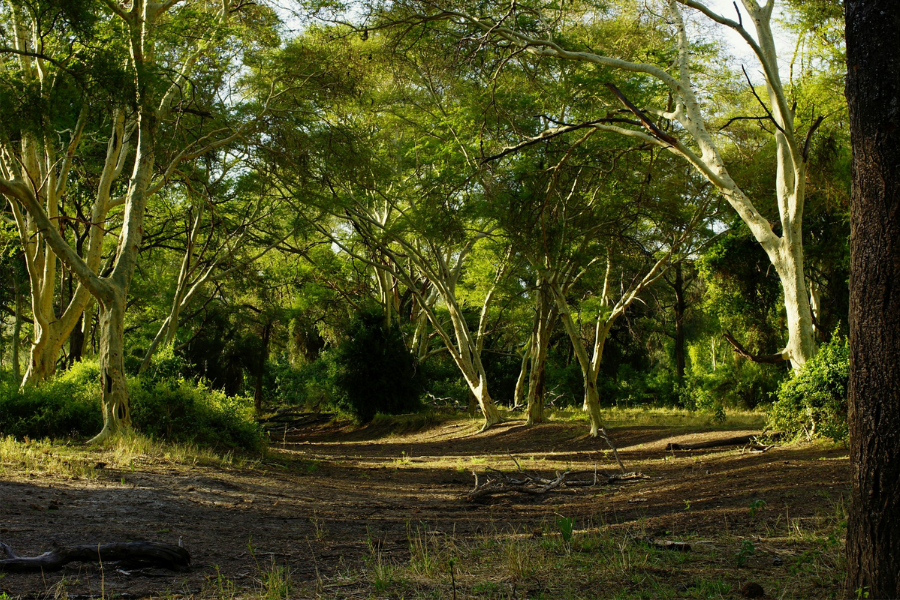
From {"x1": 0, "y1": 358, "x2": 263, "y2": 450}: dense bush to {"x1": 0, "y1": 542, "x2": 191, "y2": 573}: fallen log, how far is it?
7.02 metres

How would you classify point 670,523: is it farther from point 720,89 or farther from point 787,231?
point 720,89

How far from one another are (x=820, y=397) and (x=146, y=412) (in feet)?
33.6

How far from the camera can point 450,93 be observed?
56.4ft

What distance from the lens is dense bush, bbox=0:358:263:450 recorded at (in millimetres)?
11055

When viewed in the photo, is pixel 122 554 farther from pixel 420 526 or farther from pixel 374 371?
pixel 374 371

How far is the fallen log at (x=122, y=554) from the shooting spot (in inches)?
160

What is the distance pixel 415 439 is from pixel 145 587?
1664 centimetres

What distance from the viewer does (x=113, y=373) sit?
1000 cm

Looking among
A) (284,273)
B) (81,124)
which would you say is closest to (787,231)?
(81,124)

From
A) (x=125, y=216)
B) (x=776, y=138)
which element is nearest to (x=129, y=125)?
(x=125, y=216)

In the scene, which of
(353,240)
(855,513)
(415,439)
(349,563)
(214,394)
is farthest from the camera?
(353,240)

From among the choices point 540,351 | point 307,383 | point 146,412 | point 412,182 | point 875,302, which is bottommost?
point 307,383

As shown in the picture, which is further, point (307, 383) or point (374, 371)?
point (307, 383)

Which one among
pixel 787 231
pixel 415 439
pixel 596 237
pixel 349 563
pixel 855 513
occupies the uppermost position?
pixel 596 237
